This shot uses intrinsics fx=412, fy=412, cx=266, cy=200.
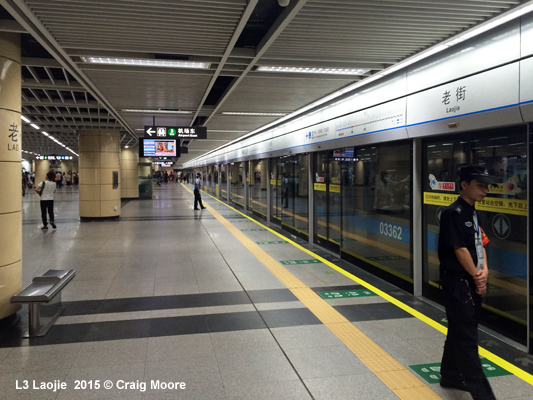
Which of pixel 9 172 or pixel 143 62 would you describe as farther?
pixel 143 62

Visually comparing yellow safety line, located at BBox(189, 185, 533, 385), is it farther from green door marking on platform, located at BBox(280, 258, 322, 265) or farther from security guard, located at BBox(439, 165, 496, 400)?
security guard, located at BBox(439, 165, 496, 400)

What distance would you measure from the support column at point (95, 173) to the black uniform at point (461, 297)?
13.1 metres

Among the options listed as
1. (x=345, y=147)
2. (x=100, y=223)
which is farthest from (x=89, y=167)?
(x=345, y=147)

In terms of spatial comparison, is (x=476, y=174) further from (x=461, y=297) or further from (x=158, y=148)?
(x=158, y=148)

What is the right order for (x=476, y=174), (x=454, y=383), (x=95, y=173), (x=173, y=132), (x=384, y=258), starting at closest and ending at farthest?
(x=476, y=174)
(x=454, y=383)
(x=384, y=258)
(x=173, y=132)
(x=95, y=173)

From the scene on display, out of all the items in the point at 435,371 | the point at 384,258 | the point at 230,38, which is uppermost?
the point at 230,38

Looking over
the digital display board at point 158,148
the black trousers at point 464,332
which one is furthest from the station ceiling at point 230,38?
the digital display board at point 158,148

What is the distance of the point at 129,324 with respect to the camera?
4.37m

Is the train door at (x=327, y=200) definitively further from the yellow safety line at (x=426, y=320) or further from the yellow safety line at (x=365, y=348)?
the yellow safety line at (x=365, y=348)

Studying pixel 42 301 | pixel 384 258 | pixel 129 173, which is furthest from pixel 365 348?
pixel 129 173

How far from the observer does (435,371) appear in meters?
3.38

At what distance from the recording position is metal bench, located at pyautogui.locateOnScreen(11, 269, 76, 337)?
3967 mm

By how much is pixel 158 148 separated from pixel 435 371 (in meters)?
9.74

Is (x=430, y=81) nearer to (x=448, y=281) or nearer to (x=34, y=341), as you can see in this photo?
(x=448, y=281)
